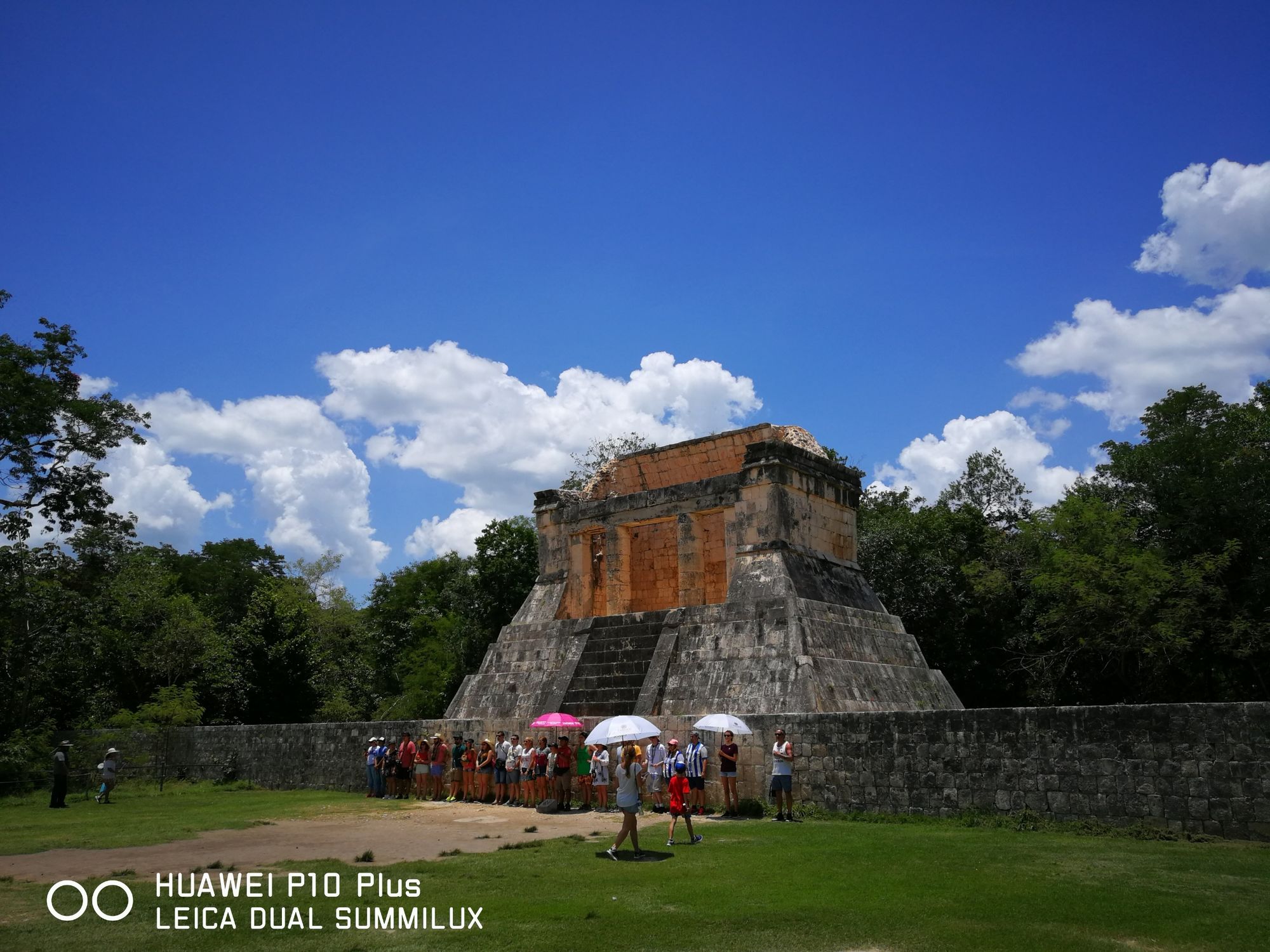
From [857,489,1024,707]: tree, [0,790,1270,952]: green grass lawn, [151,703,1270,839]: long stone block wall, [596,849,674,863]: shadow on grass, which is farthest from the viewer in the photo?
[857,489,1024,707]: tree

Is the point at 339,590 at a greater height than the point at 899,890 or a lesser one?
greater

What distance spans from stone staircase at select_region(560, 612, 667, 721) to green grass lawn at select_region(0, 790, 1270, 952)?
5753 millimetres

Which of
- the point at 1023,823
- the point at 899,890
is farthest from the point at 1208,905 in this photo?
the point at 1023,823

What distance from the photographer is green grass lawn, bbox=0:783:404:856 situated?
38.7 feet

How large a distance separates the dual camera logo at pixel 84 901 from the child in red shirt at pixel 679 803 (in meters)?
4.83

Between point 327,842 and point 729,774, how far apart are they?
15.6 ft

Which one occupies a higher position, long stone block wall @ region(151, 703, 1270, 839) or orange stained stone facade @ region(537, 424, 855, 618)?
orange stained stone facade @ region(537, 424, 855, 618)

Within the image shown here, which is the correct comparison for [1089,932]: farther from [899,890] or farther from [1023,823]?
[1023,823]

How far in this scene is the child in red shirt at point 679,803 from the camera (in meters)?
9.76

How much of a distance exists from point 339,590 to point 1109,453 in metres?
34.0

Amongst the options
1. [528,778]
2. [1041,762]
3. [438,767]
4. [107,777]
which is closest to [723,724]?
[1041,762]

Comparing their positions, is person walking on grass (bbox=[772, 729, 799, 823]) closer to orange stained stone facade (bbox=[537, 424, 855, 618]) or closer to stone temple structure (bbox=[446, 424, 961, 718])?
stone temple structure (bbox=[446, 424, 961, 718])

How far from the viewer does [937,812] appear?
35.5ft

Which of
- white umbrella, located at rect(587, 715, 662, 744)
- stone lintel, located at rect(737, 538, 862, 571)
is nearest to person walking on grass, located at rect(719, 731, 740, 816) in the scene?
white umbrella, located at rect(587, 715, 662, 744)
